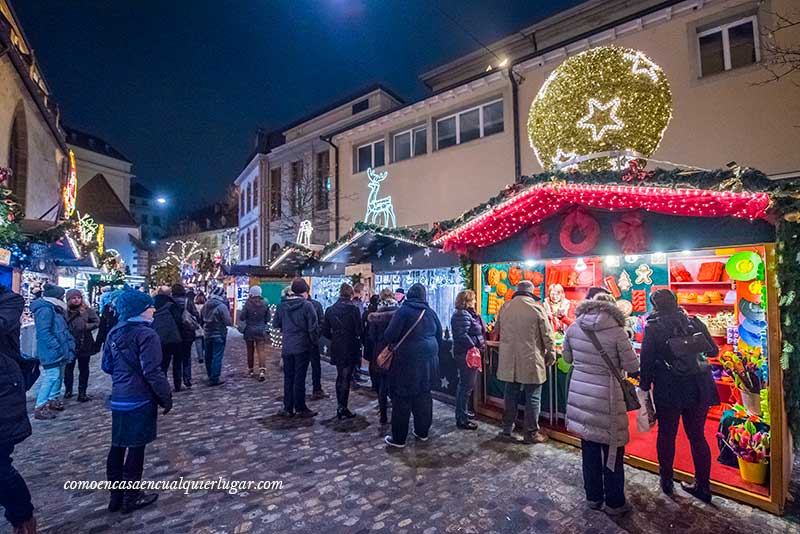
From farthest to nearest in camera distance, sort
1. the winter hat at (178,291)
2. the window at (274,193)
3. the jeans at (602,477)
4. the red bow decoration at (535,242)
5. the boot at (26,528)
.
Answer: the window at (274,193)
the winter hat at (178,291)
the red bow decoration at (535,242)
the jeans at (602,477)
the boot at (26,528)

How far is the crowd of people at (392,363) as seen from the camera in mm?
3621

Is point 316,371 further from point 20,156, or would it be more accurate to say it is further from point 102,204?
point 102,204

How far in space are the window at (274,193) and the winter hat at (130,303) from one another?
2121 centimetres

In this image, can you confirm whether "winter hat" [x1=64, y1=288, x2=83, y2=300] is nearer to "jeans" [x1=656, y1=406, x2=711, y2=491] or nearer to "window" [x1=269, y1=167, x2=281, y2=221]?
"jeans" [x1=656, y1=406, x2=711, y2=491]

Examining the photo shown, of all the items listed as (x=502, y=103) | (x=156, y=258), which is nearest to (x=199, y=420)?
(x=502, y=103)

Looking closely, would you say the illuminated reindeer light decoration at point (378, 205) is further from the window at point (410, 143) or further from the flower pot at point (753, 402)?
the flower pot at point (753, 402)

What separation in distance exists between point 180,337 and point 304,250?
513 cm

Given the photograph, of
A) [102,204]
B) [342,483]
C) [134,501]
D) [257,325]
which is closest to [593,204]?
[342,483]

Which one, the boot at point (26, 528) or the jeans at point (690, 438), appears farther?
the jeans at point (690, 438)

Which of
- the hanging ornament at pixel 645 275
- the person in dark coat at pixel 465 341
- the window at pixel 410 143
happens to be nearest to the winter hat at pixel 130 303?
the person in dark coat at pixel 465 341

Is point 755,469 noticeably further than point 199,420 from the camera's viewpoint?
No

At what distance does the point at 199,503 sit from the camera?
3.94 m

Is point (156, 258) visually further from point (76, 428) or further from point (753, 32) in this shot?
point (753, 32)

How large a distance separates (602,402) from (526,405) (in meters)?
2.04
